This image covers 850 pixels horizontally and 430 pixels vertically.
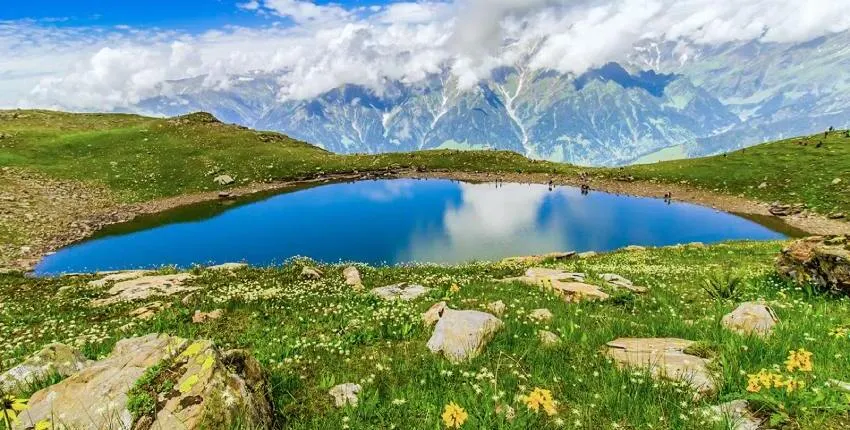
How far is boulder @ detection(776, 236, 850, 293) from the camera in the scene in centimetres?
1584

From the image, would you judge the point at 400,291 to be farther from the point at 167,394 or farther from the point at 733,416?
the point at 733,416

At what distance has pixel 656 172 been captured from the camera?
8119cm

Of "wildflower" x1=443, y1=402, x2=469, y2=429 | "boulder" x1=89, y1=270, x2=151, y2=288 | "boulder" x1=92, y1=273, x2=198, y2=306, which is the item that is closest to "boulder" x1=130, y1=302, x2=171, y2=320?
"boulder" x1=92, y1=273, x2=198, y2=306

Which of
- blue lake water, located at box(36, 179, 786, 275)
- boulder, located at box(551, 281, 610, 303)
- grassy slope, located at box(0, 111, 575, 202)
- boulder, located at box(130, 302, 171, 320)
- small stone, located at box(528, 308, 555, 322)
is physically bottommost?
blue lake water, located at box(36, 179, 786, 275)

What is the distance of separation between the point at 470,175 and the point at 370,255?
1910 inches

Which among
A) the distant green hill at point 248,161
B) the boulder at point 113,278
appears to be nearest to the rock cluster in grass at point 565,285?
the boulder at point 113,278

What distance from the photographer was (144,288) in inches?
828

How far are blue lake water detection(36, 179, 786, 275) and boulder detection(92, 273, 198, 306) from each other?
13549 millimetres

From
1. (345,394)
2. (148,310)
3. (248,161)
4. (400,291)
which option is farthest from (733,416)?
(248,161)

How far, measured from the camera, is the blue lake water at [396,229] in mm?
43031

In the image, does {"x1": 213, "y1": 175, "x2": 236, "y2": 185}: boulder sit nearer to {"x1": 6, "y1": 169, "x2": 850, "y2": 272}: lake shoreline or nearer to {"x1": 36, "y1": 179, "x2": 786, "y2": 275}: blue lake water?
{"x1": 6, "y1": 169, "x2": 850, "y2": 272}: lake shoreline

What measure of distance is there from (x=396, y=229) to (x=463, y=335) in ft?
146

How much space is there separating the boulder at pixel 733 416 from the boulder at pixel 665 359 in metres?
0.52

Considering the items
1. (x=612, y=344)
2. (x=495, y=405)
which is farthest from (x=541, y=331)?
(x=495, y=405)
